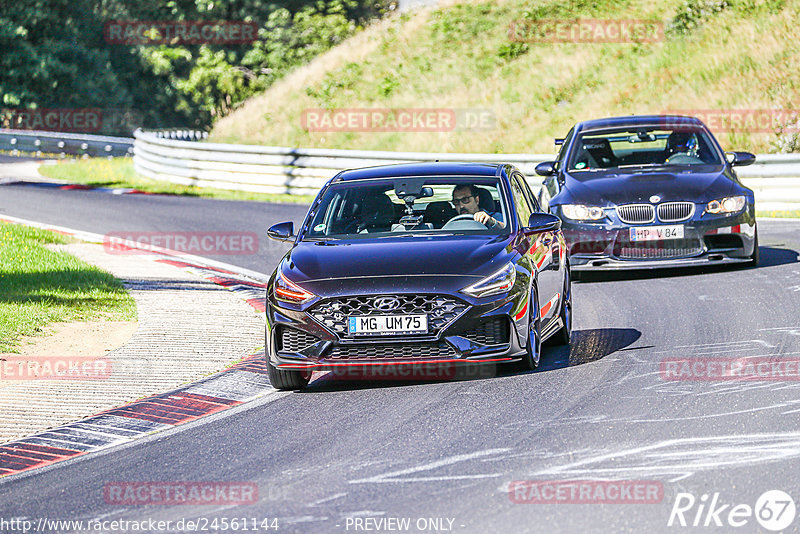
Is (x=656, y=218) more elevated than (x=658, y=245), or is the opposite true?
(x=656, y=218)

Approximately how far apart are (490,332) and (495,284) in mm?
336

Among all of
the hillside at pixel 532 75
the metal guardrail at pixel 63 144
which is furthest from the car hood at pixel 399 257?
the metal guardrail at pixel 63 144

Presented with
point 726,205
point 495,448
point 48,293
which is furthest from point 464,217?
point 48,293

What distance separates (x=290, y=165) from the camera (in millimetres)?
26312

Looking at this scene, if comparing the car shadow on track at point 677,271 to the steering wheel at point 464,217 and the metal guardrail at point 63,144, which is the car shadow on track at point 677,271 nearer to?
the steering wheel at point 464,217

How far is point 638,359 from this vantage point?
374 inches

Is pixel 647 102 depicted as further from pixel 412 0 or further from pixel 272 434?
pixel 272 434

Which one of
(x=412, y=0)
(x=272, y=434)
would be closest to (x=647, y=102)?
(x=412, y=0)

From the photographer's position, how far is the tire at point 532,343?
8930mm

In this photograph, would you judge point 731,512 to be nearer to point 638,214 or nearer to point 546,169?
point 638,214

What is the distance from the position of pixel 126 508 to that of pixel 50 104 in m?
56.3

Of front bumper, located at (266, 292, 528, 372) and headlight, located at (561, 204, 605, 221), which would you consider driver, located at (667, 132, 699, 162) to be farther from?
front bumper, located at (266, 292, 528, 372)

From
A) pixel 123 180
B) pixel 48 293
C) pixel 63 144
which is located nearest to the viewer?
pixel 48 293

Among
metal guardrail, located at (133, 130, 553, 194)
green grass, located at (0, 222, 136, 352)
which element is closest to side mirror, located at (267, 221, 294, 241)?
green grass, located at (0, 222, 136, 352)
